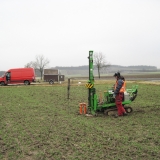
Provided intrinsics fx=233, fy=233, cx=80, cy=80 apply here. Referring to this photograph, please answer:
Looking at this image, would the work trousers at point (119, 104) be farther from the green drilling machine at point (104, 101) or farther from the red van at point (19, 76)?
the red van at point (19, 76)

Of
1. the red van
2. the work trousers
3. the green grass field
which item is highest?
the red van

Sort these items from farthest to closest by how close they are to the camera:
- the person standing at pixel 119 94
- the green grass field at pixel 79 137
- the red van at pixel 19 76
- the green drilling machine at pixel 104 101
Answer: the red van at pixel 19 76 < the green drilling machine at pixel 104 101 < the person standing at pixel 119 94 < the green grass field at pixel 79 137

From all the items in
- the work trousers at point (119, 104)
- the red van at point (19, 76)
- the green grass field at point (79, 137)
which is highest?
the red van at point (19, 76)

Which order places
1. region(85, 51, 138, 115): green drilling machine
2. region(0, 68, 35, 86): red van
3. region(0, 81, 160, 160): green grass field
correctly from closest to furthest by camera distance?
region(0, 81, 160, 160): green grass field < region(85, 51, 138, 115): green drilling machine < region(0, 68, 35, 86): red van

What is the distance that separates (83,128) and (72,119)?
1.73 metres

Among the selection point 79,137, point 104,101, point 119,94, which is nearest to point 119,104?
point 119,94

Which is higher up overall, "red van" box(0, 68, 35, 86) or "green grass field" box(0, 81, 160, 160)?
"red van" box(0, 68, 35, 86)

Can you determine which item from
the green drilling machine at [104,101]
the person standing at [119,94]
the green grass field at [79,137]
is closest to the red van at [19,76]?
the green grass field at [79,137]

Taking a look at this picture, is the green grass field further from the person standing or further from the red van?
the red van

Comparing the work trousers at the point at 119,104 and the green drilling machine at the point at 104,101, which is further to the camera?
the green drilling machine at the point at 104,101

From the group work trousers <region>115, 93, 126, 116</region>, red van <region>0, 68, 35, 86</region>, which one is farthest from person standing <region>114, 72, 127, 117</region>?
red van <region>0, 68, 35, 86</region>

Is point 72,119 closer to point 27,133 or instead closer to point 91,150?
point 27,133

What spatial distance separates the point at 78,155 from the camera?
220 inches

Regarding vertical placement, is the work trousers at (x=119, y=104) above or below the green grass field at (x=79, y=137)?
above
